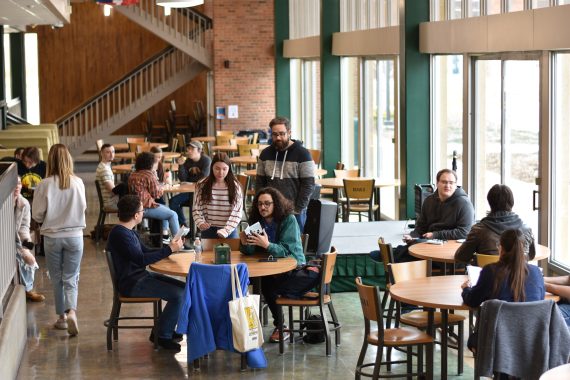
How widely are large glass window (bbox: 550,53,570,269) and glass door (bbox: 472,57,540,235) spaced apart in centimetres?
23

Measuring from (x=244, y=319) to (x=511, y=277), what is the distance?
1971mm

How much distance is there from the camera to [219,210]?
880cm

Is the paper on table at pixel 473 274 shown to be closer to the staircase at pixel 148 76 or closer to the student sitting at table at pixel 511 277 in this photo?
the student sitting at table at pixel 511 277

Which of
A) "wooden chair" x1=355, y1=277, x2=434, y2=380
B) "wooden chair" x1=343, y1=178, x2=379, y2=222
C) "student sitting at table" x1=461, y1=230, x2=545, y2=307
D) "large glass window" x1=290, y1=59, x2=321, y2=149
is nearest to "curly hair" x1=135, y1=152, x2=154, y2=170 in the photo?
"wooden chair" x1=343, y1=178, x2=379, y2=222

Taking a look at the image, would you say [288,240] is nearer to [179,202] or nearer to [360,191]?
[360,191]

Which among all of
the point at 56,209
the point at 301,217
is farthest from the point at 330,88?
the point at 56,209

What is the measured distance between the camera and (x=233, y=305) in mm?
6746

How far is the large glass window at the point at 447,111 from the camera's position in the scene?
38.3ft

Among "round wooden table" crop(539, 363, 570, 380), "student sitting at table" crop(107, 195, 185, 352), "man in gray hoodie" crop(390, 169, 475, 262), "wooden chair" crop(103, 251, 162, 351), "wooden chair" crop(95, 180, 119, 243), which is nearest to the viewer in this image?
"round wooden table" crop(539, 363, 570, 380)

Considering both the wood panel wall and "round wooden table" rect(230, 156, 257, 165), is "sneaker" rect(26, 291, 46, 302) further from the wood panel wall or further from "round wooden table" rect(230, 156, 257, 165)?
the wood panel wall

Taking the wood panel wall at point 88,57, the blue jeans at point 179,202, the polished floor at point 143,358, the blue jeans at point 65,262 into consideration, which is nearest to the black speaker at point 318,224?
the polished floor at point 143,358

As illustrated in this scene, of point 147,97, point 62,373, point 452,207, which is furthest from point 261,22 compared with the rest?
point 62,373

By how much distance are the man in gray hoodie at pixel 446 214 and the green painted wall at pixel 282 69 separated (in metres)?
13.7

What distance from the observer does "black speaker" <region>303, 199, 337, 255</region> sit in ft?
30.6
